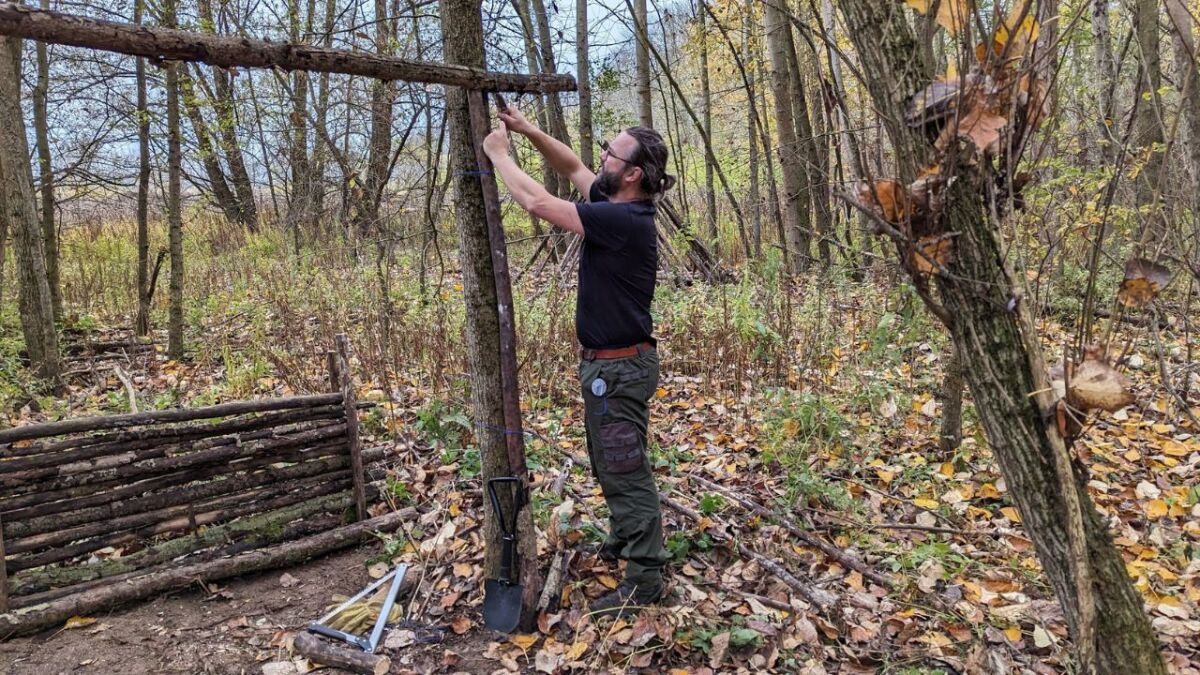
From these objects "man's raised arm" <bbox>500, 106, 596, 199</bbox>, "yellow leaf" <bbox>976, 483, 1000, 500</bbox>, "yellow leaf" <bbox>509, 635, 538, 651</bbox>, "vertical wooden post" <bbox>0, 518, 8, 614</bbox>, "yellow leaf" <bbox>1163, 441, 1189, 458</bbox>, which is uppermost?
"man's raised arm" <bbox>500, 106, 596, 199</bbox>

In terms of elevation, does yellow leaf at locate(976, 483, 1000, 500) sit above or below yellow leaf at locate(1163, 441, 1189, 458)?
below

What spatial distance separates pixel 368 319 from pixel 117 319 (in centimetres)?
474

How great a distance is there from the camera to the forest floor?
113 inches

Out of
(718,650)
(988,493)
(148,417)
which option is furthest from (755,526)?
(148,417)

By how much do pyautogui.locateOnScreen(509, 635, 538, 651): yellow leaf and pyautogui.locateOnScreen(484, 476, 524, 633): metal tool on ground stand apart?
0.04 meters

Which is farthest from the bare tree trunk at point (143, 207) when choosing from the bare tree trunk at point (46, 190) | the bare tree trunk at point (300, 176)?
the bare tree trunk at point (300, 176)

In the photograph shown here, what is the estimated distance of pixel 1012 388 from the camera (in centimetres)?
187

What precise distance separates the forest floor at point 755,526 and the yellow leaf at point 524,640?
0.01 meters

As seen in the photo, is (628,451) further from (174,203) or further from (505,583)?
(174,203)

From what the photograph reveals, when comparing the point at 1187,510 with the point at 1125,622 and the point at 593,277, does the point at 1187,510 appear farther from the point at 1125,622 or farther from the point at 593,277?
the point at 593,277

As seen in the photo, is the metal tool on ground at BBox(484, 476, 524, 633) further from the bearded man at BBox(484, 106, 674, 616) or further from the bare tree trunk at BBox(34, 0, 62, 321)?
the bare tree trunk at BBox(34, 0, 62, 321)

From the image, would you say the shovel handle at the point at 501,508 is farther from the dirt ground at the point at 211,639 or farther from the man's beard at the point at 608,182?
the man's beard at the point at 608,182

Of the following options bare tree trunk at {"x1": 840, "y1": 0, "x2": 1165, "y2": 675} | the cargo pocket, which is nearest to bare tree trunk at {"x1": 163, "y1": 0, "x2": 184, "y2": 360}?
the cargo pocket

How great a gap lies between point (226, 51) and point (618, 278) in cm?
167
